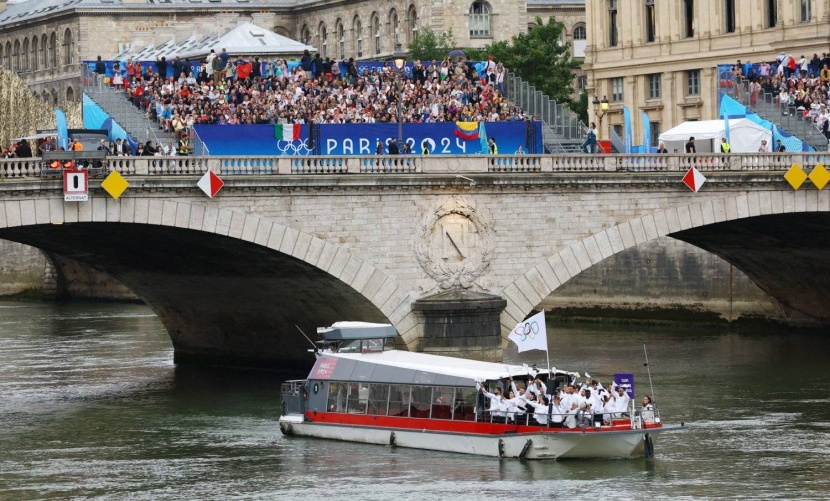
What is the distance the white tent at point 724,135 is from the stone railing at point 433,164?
304 inches

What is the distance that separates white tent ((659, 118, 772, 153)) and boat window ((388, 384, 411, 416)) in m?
23.1

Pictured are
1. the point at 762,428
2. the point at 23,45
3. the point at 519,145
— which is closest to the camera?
the point at 762,428

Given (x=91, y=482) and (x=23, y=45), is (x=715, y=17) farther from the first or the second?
(x=23, y=45)

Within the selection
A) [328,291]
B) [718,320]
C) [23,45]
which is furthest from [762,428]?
[23,45]

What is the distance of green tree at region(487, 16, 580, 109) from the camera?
387 feet

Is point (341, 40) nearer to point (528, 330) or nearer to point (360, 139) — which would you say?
point (360, 139)

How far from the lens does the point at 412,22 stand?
469 feet

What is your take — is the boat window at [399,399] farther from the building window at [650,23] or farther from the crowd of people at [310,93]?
the building window at [650,23]

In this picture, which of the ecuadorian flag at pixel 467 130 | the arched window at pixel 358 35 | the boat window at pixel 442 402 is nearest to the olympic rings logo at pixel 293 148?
the ecuadorian flag at pixel 467 130

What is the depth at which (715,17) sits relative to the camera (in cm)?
9425

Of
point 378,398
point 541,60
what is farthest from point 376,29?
point 378,398

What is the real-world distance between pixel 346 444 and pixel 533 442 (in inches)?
226

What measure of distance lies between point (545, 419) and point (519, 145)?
1987 cm

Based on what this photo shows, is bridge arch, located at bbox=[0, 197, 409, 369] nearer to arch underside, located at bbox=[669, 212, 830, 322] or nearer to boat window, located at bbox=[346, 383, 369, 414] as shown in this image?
boat window, located at bbox=[346, 383, 369, 414]
